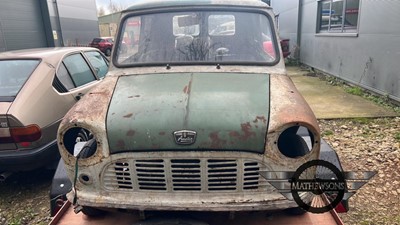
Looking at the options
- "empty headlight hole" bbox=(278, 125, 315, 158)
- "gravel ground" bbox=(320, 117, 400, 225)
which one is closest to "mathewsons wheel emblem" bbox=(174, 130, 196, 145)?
"empty headlight hole" bbox=(278, 125, 315, 158)

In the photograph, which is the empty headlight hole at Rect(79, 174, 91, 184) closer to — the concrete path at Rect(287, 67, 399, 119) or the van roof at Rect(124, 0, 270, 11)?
the van roof at Rect(124, 0, 270, 11)

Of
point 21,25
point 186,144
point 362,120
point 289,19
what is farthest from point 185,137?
point 21,25

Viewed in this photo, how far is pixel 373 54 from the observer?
8398 mm

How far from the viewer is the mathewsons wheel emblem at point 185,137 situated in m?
2.23

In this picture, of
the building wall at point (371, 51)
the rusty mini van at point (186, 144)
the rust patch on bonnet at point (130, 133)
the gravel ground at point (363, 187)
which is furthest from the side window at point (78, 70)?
the building wall at point (371, 51)

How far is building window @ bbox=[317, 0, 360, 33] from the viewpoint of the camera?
967cm

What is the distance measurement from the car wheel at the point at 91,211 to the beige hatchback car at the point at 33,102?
1.15 metres

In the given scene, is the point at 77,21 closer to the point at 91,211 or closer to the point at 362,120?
the point at 362,120

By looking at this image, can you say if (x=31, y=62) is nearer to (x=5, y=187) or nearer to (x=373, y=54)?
(x=5, y=187)

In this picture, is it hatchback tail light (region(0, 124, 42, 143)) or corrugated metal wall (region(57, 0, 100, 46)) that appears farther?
corrugated metal wall (region(57, 0, 100, 46))

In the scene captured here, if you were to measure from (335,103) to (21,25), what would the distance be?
15.0 metres

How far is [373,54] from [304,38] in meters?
6.63

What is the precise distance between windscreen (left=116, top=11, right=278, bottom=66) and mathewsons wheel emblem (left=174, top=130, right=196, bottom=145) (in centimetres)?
121

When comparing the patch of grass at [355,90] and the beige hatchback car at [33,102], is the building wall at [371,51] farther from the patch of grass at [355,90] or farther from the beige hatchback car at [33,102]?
the beige hatchback car at [33,102]
